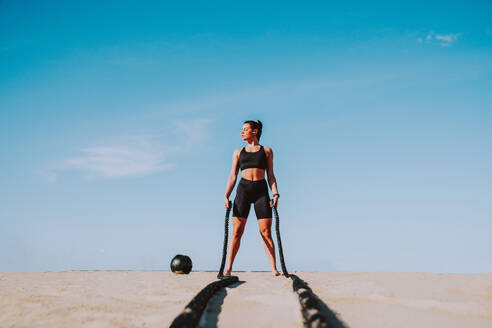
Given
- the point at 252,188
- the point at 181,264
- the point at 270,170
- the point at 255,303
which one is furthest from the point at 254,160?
the point at 255,303

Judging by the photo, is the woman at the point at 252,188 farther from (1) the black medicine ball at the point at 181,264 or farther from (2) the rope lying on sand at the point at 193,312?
(2) the rope lying on sand at the point at 193,312

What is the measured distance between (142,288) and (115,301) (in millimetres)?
916

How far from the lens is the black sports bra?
25.3 ft

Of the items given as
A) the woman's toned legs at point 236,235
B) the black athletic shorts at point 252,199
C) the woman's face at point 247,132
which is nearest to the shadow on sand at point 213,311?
the woman's toned legs at point 236,235

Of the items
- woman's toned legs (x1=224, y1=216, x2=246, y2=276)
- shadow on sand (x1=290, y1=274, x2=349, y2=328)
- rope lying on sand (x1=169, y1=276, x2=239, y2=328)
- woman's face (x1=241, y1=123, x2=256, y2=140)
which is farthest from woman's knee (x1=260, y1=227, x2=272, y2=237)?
shadow on sand (x1=290, y1=274, x2=349, y2=328)

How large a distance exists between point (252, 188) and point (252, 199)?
0.70 ft

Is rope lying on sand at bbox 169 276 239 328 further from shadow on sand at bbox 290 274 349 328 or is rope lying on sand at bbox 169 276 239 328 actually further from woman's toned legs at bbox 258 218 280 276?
woman's toned legs at bbox 258 218 280 276

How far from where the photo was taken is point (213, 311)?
419cm

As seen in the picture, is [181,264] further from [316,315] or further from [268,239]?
[316,315]

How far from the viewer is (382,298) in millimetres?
4930

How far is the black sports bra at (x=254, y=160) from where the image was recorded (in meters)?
7.72

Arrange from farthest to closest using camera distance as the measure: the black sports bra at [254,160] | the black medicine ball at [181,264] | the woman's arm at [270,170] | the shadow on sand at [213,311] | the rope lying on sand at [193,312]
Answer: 1. the black medicine ball at [181,264]
2. the woman's arm at [270,170]
3. the black sports bra at [254,160]
4. the shadow on sand at [213,311]
5. the rope lying on sand at [193,312]

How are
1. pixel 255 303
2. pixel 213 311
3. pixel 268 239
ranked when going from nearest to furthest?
1. pixel 213 311
2. pixel 255 303
3. pixel 268 239

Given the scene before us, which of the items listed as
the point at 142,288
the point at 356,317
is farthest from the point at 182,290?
the point at 356,317
